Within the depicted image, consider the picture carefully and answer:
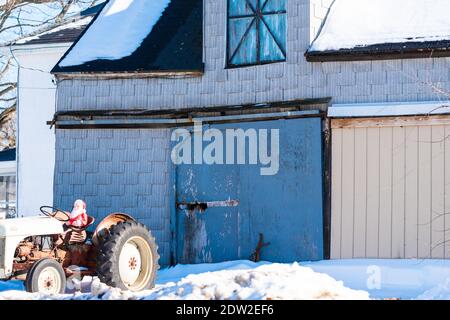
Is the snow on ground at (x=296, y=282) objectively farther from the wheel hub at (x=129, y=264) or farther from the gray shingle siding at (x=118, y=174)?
the gray shingle siding at (x=118, y=174)

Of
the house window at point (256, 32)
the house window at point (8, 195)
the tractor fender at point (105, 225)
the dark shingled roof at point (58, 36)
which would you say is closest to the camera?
the tractor fender at point (105, 225)

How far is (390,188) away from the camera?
1459cm

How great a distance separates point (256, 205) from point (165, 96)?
266 cm

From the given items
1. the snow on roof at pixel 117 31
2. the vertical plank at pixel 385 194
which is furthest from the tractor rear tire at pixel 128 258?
the snow on roof at pixel 117 31

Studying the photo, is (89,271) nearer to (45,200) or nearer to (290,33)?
(290,33)

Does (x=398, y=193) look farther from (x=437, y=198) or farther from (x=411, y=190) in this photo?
(x=437, y=198)

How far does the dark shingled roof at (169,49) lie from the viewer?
16.8 m

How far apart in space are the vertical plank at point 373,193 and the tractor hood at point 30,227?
4.69m

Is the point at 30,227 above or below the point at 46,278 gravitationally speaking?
above

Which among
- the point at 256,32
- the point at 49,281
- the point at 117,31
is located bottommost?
the point at 49,281

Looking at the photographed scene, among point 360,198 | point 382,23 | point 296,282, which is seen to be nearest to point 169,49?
point 382,23

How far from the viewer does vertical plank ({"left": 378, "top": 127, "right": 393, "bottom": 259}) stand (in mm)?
14547

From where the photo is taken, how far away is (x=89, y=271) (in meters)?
13.3

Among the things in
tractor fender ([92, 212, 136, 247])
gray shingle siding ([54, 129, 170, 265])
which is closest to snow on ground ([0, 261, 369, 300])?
tractor fender ([92, 212, 136, 247])
